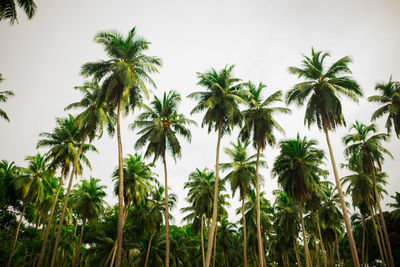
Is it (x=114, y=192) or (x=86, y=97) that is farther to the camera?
(x=114, y=192)

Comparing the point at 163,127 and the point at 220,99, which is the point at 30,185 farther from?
the point at 220,99

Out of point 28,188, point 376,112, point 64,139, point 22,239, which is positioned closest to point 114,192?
point 64,139

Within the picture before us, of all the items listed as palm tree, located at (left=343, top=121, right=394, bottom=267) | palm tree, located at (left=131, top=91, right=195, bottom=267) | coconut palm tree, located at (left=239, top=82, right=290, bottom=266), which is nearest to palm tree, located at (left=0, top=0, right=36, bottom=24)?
palm tree, located at (left=131, top=91, right=195, bottom=267)

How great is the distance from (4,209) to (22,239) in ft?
17.3

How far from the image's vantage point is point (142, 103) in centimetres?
2158

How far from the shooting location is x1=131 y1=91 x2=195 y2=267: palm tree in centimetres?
2123

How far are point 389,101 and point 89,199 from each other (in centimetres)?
3476

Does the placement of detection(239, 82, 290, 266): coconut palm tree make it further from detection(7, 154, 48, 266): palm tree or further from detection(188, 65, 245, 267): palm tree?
detection(7, 154, 48, 266): palm tree

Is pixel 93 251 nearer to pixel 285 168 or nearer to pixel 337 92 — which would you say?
pixel 285 168

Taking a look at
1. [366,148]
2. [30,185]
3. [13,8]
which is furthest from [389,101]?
[30,185]

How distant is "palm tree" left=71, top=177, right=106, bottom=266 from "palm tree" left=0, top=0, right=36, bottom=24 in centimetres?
2064

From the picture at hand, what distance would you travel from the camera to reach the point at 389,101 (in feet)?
77.5

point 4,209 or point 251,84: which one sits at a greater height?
point 251,84

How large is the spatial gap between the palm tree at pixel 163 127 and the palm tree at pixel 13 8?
1046 cm
